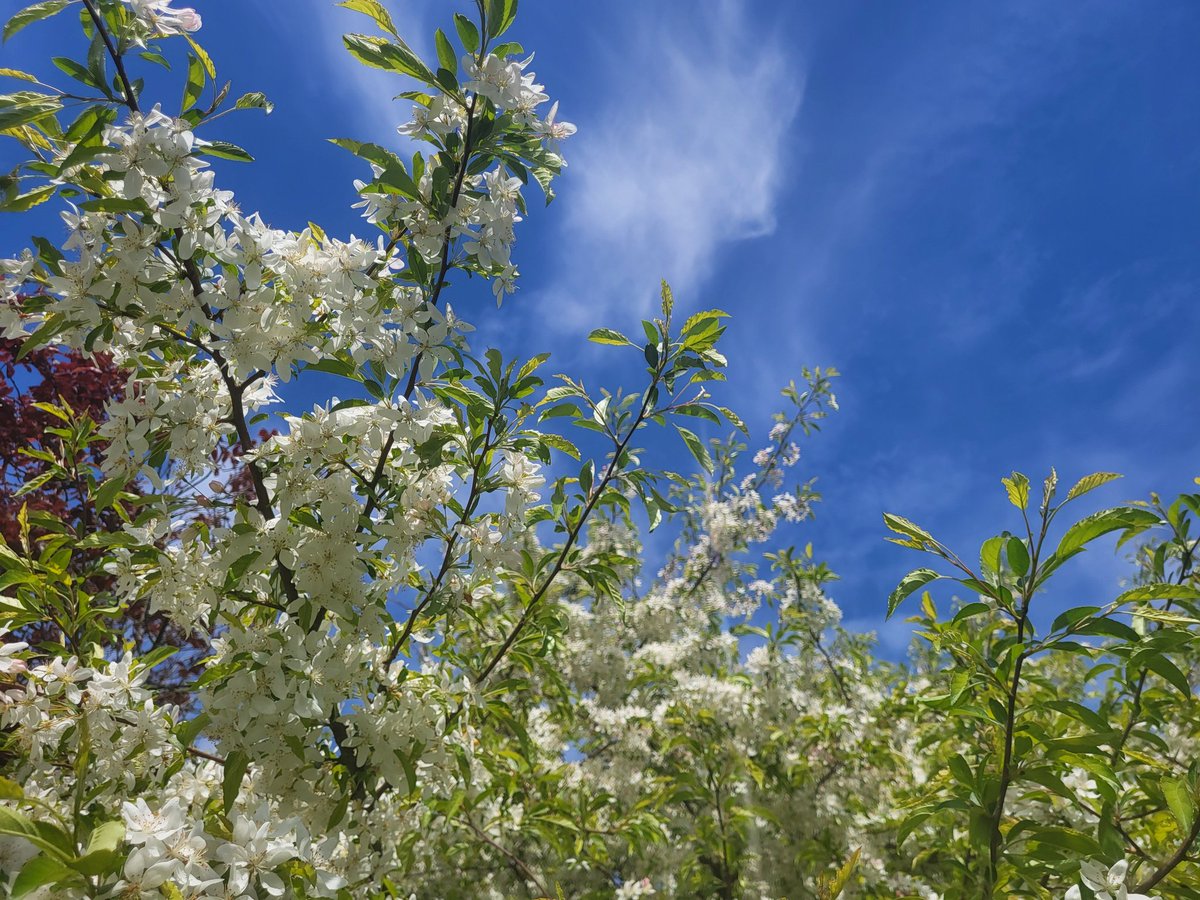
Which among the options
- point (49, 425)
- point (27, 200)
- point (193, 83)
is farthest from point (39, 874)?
A: point (49, 425)

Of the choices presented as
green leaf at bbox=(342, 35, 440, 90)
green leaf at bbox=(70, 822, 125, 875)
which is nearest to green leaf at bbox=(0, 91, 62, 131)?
green leaf at bbox=(342, 35, 440, 90)

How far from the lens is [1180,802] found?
52.7 inches

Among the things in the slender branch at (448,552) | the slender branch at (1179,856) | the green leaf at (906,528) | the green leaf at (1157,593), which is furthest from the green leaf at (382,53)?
the slender branch at (1179,856)

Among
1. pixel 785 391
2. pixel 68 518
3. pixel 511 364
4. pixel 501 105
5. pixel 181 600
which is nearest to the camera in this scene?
pixel 501 105

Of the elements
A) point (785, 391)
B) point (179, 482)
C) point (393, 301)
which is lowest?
point (179, 482)

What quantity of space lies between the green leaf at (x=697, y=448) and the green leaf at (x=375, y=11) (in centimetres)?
124

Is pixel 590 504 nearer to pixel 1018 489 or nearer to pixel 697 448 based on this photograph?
pixel 697 448

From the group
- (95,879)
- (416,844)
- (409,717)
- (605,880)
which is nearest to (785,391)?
(605,880)

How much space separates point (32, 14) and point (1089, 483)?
236 centimetres

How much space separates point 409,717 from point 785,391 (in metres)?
5.75

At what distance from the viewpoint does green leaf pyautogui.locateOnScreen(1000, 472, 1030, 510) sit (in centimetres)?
152

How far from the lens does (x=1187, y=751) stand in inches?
100

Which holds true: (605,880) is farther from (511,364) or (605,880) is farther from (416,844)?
(511,364)

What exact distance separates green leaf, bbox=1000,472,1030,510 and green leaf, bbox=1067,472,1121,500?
94 mm
